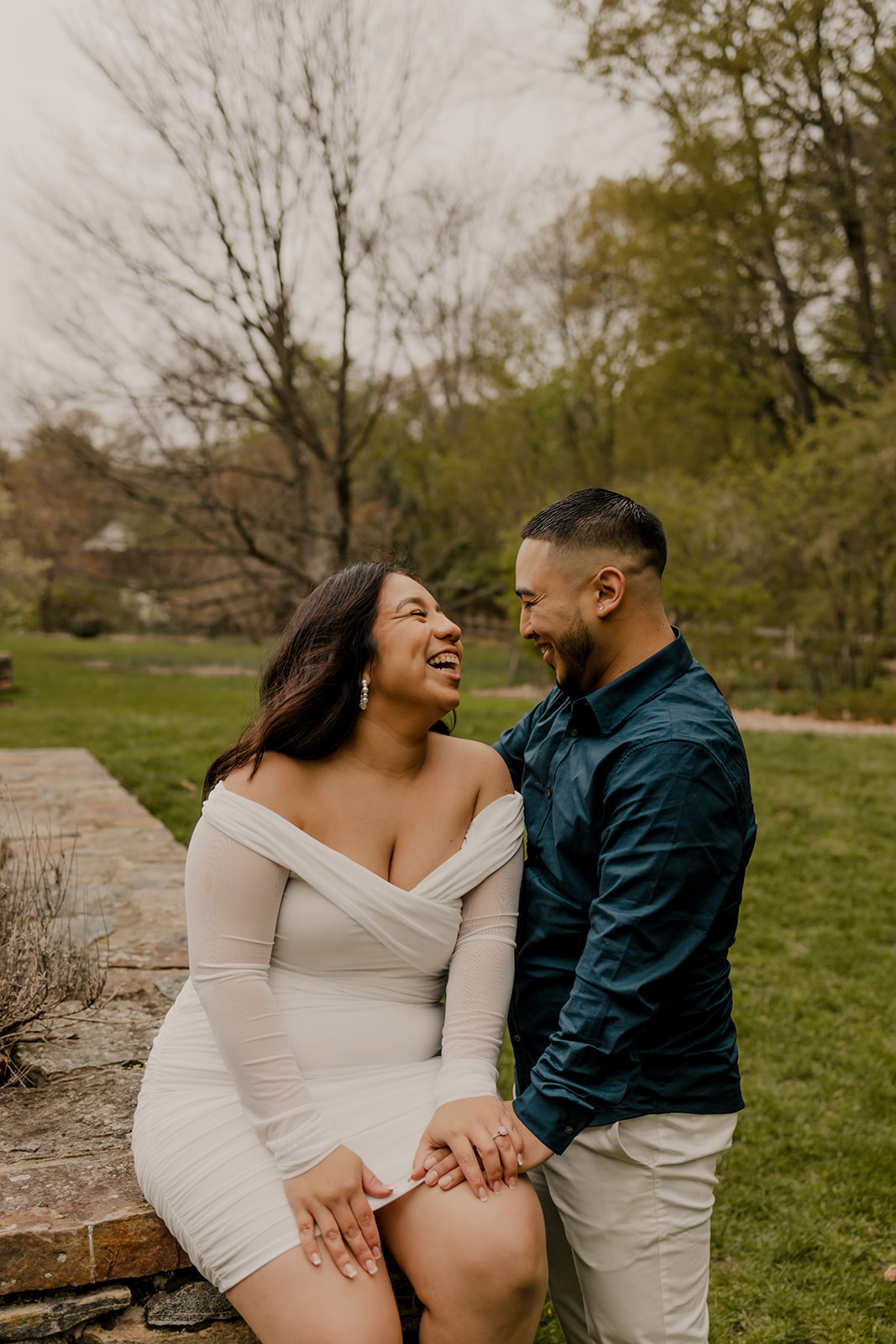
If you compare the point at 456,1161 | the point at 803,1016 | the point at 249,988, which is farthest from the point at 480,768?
the point at 803,1016

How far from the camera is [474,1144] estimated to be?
5.75 feet

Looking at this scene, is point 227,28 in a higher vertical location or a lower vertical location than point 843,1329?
higher

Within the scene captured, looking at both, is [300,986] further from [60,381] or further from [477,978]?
[60,381]

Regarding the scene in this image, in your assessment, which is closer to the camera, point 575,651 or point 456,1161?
point 456,1161

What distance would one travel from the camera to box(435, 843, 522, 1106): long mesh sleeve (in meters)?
1.92

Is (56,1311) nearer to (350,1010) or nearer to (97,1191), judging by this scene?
(97,1191)

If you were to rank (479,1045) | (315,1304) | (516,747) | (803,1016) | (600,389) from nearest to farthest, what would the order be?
1. (315,1304)
2. (479,1045)
3. (516,747)
4. (803,1016)
5. (600,389)

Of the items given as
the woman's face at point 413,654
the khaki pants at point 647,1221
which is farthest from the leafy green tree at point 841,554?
the khaki pants at point 647,1221

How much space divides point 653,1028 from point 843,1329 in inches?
55.5

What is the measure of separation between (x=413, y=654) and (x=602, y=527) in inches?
19.3

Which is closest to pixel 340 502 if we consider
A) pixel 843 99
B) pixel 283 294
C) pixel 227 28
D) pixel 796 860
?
pixel 283 294

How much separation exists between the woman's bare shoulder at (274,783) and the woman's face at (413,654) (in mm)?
239

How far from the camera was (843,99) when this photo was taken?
52.6 ft

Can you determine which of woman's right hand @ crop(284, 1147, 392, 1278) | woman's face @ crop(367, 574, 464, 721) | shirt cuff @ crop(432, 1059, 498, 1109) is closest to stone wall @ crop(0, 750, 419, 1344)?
woman's right hand @ crop(284, 1147, 392, 1278)
